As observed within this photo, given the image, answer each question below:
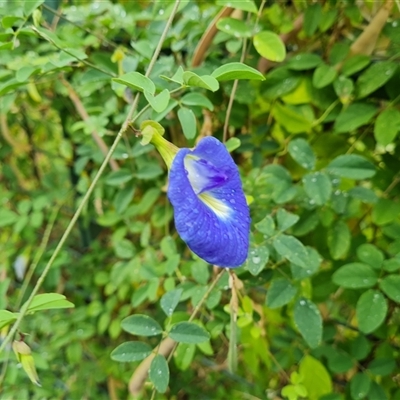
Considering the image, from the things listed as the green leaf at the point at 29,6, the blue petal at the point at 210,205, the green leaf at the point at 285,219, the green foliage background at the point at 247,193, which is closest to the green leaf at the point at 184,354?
the green foliage background at the point at 247,193

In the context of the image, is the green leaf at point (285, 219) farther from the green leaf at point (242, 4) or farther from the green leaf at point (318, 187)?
the green leaf at point (242, 4)

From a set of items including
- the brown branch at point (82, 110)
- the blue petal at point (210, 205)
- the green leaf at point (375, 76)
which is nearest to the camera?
the blue petal at point (210, 205)

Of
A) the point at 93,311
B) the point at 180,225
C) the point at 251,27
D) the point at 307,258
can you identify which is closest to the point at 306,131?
the point at 251,27

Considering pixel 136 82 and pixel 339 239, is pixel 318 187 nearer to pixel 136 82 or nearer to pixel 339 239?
pixel 339 239

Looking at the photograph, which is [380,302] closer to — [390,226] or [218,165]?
[390,226]

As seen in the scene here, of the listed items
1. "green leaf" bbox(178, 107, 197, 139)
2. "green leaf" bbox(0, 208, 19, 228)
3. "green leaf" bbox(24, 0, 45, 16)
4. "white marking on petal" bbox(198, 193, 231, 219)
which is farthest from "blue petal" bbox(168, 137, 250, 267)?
"green leaf" bbox(0, 208, 19, 228)

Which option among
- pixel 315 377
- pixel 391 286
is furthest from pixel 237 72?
pixel 315 377

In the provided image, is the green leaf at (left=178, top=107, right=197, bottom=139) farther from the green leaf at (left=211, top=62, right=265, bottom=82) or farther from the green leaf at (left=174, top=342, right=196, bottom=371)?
the green leaf at (left=174, top=342, right=196, bottom=371)
